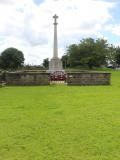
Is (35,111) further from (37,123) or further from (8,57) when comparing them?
(8,57)

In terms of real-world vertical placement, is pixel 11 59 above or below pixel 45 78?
above

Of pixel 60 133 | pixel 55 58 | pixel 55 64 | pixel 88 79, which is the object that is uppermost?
pixel 55 58

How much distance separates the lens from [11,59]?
110 meters

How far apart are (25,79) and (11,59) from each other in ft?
259

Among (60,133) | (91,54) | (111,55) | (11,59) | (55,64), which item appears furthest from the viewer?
(11,59)

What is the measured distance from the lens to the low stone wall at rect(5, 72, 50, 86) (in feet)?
104

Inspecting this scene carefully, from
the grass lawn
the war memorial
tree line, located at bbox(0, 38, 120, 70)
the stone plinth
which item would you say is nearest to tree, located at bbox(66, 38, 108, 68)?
tree line, located at bbox(0, 38, 120, 70)

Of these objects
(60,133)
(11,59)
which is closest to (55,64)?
(60,133)

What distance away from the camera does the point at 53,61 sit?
52.3 m

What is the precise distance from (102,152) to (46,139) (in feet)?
5.05

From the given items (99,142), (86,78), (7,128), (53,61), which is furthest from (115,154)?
(53,61)

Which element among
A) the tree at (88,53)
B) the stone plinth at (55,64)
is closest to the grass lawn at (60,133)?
the stone plinth at (55,64)

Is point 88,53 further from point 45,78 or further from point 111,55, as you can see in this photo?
point 45,78

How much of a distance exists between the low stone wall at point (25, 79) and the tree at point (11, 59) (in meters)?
76.6
